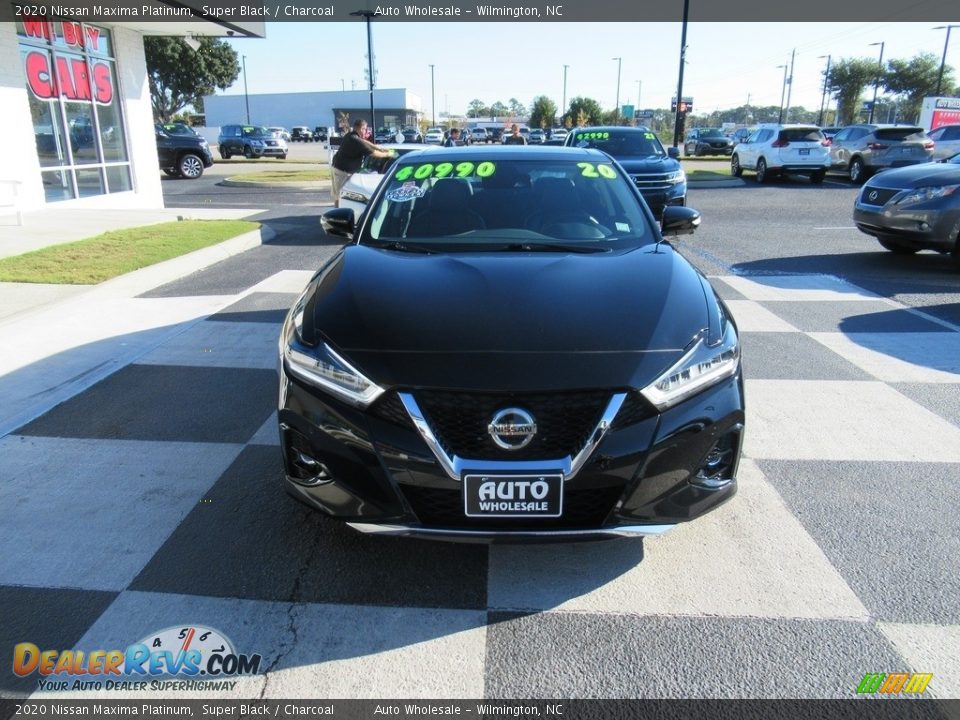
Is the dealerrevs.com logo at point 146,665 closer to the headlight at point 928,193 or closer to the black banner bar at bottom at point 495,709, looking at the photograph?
the black banner bar at bottom at point 495,709

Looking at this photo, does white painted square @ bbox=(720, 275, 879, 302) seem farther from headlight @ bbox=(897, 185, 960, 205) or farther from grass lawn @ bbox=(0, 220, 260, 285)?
grass lawn @ bbox=(0, 220, 260, 285)

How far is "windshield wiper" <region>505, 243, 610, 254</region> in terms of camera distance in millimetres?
3639

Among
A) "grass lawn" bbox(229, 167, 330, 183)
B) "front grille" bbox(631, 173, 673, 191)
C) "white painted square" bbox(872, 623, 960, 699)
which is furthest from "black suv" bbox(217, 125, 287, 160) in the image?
"white painted square" bbox(872, 623, 960, 699)

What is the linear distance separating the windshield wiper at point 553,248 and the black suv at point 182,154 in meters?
23.0

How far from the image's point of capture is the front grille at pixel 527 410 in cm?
250

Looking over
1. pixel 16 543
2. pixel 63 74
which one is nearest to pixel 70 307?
pixel 16 543

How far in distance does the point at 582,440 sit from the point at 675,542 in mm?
965

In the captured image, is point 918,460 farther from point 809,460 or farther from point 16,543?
point 16,543

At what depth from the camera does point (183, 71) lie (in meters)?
58.7

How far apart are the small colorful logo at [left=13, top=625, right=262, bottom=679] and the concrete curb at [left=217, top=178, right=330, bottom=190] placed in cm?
1895

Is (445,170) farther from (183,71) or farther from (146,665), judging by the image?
(183,71)

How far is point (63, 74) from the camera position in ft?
45.3

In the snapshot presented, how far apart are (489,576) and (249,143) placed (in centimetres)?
3649

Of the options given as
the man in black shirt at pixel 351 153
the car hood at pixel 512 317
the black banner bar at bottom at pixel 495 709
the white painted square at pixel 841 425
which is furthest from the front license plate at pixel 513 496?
the man in black shirt at pixel 351 153
